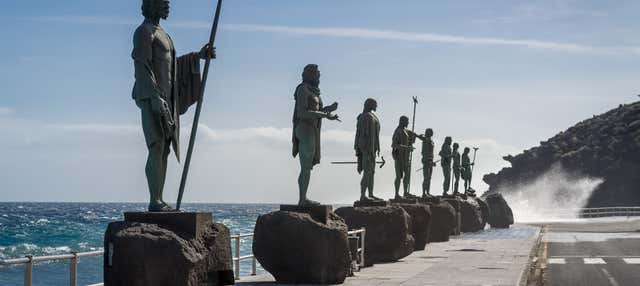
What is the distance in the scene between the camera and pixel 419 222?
84.3 feet

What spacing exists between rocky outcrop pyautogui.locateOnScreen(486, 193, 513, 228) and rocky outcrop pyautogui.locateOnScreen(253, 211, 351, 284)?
112 ft

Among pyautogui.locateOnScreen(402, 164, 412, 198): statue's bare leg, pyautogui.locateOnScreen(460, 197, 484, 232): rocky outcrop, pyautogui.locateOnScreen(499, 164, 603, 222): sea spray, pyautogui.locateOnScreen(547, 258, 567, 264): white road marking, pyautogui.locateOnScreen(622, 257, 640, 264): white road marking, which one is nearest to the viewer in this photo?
pyautogui.locateOnScreen(622, 257, 640, 264): white road marking

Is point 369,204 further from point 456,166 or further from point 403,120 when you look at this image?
point 456,166

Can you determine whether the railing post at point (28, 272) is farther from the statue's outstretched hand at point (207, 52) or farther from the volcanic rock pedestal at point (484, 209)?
the volcanic rock pedestal at point (484, 209)

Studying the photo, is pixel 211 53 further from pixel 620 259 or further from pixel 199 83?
pixel 620 259

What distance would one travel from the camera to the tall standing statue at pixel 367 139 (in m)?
20.6

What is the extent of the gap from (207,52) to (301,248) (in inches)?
224

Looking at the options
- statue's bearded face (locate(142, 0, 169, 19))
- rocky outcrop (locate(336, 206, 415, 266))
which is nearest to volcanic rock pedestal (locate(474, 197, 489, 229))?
rocky outcrop (locate(336, 206, 415, 266))

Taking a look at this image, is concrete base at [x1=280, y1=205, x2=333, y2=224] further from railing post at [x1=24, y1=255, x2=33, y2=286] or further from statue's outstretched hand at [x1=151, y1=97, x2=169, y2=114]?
railing post at [x1=24, y1=255, x2=33, y2=286]

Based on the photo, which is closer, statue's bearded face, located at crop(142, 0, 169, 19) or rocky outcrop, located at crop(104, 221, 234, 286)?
rocky outcrop, located at crop(104, 221, 234, 286)

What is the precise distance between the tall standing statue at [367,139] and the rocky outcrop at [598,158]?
8002cm

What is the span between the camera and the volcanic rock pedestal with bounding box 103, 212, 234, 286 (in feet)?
32.6

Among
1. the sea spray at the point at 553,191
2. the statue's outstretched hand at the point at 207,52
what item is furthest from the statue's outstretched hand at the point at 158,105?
the sea spray at the point at 553,191

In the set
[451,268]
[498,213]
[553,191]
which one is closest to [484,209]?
[498,213]
